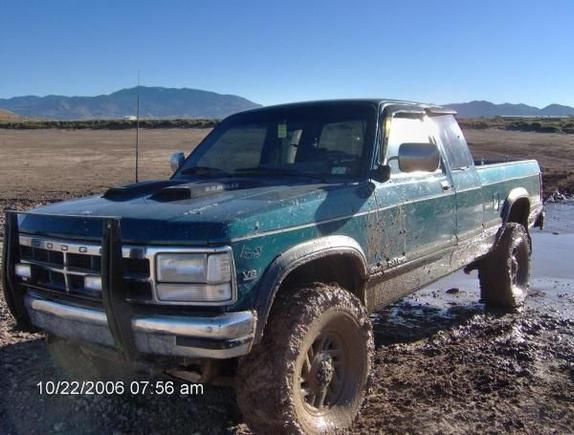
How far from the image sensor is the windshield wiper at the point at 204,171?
14.5 ft

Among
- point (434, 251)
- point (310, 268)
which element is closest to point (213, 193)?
point (310, 268)

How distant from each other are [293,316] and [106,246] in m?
0.99

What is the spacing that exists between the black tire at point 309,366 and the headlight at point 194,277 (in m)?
0.43

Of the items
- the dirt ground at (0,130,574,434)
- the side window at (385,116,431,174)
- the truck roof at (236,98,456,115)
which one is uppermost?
the truck roof at (236,98,456,115)

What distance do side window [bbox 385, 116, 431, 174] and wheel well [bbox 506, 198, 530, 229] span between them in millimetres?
2019

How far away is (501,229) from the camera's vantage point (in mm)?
5926

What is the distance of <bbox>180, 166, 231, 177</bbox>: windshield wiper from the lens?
4.43 m

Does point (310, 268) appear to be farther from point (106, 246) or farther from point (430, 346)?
point (430, 346)

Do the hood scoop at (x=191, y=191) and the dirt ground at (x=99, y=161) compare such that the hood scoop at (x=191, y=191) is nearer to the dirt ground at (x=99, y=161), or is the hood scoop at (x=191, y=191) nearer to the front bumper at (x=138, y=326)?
the front bumper at (x=138, y=326)

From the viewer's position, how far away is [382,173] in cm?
407

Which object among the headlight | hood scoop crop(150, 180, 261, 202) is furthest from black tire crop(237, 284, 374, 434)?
hood scoop crop(150, 180, 261, 202)

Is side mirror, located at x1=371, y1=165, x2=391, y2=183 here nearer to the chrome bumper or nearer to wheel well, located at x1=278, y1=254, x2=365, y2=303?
wheel well, located at x1=278, y1=254, x2=365, y2=303

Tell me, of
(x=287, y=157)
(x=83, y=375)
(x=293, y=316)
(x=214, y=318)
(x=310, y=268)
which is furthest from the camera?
(x=287, y=157)

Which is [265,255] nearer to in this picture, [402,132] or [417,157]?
[417,157]
